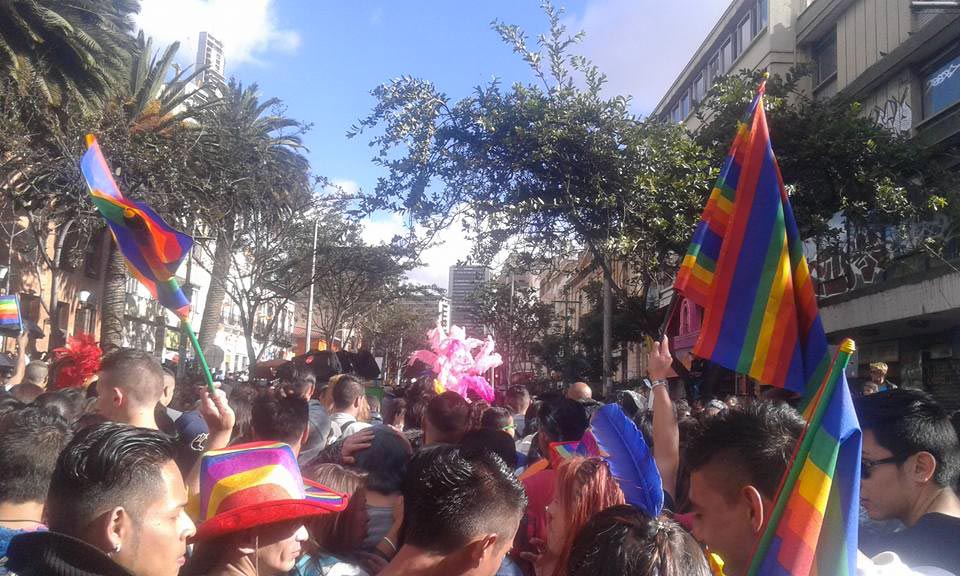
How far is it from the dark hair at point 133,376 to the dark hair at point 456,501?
238 centimetres

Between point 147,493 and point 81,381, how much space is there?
6165 millimetres

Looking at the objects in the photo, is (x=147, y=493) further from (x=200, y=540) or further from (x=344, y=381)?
(x=344, y=381)

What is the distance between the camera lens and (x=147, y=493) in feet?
7.91

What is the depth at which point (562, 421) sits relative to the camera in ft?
16.7

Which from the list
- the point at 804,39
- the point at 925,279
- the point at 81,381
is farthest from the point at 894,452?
the point at 804,39

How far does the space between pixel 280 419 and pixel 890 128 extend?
15.6 meters

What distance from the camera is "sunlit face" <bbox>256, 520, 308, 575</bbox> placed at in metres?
2.62

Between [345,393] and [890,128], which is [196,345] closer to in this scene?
[345,393]

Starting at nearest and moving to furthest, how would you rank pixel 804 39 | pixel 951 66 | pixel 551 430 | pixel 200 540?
pixel 200 540 → pixel 551 430 → pixel 951 66 → pixel 804 39

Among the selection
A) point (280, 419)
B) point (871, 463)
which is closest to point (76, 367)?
point (280, 419)

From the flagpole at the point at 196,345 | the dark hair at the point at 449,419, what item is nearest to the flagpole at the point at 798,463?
the flagpole at the point at 196,345

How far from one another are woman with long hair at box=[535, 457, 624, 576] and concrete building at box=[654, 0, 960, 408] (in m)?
12.4

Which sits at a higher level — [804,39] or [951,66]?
[804,39]

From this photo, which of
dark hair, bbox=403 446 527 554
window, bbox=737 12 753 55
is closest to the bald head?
dark hair, bbox=403 446 527 554
